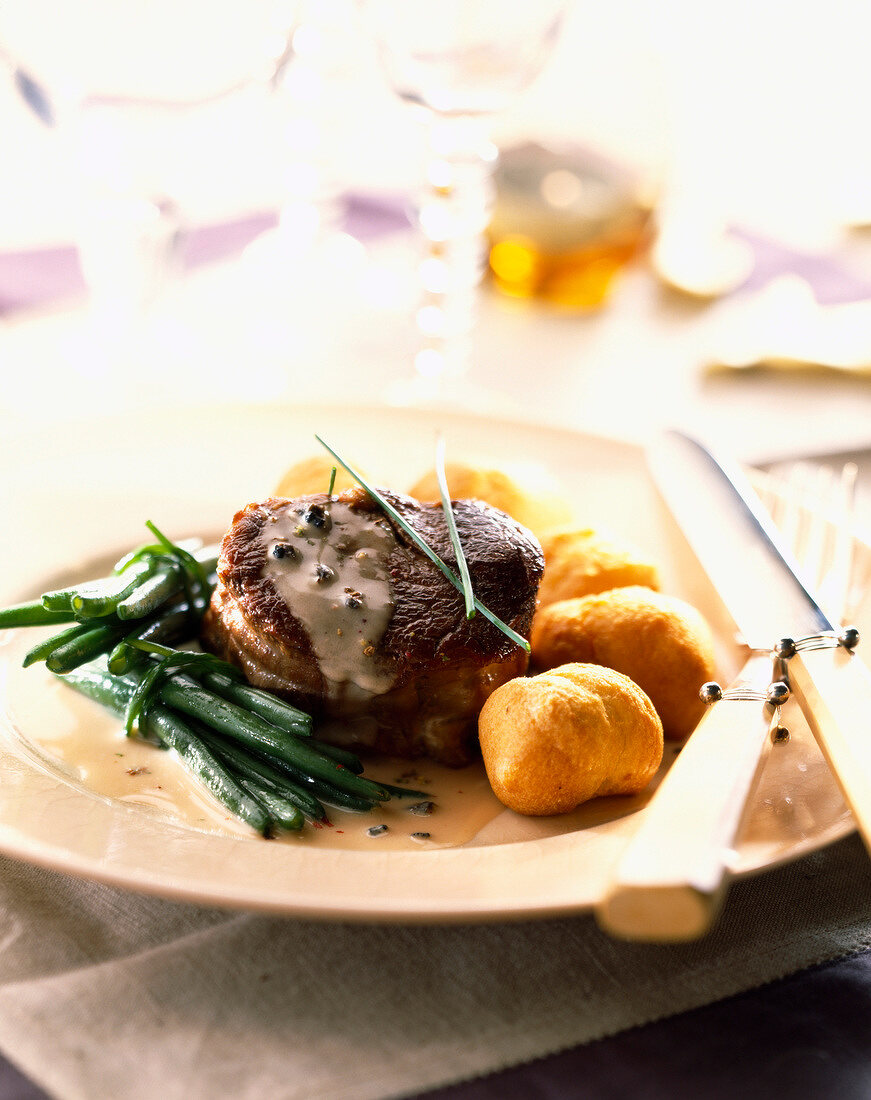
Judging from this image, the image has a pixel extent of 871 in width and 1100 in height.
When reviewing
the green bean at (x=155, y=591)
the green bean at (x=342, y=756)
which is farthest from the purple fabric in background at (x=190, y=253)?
the green bean at (x=342, y=756)

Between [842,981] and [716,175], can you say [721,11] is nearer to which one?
[716,175]

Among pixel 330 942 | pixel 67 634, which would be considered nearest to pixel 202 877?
pixel 330 942

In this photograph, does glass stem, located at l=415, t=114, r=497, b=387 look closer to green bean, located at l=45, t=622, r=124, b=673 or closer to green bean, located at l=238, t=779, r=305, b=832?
green bean, located at l=45, t=622, r=124, b=673

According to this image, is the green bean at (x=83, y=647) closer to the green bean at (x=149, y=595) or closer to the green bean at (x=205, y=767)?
the green bean at (x=149, y=595)

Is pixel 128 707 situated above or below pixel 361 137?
below

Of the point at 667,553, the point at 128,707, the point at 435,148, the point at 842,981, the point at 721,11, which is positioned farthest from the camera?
the point at 721,11

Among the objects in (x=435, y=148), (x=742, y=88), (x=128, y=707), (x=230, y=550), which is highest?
(x=742, y=88)

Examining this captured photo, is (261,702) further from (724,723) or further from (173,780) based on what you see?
(724,723)
